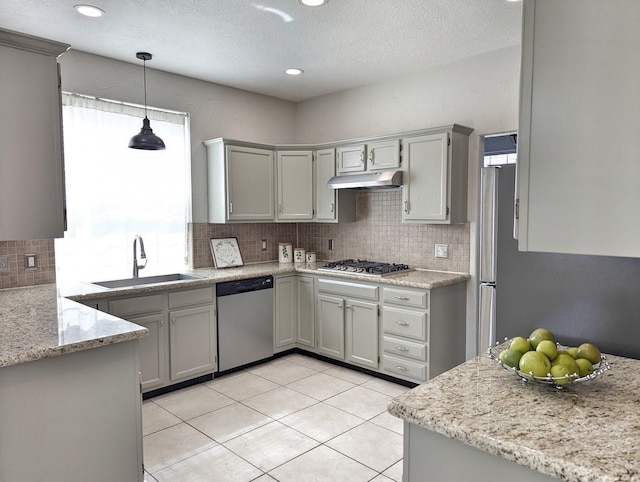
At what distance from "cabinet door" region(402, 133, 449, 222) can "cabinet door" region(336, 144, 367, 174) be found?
449mm

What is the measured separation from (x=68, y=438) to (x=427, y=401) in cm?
152

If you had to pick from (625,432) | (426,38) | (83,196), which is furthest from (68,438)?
(426,38)

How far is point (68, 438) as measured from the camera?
6.14 feet

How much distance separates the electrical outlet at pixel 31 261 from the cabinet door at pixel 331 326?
2326 millimetres

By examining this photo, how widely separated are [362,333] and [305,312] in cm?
71

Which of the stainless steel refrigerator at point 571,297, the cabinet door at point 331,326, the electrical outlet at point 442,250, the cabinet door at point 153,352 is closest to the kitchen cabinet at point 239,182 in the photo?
the cabinet door at point 331,326

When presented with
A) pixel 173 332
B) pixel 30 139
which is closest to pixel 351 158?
pixel 173 332

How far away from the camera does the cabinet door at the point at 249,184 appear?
4.28 meters

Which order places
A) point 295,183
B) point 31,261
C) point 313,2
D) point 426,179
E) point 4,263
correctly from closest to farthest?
1. point 313,2
2. point 4,263
3. point 31,261
4. point 426,179
5. point 295,183

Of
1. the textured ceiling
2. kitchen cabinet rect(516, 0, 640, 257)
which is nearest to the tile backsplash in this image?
the textured ceiling

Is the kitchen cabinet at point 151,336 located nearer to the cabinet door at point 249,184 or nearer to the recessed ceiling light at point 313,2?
the cabinet door at point 249,184

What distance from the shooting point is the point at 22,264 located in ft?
10.5

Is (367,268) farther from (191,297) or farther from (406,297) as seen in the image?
(191,297)

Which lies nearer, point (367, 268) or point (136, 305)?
point (136, 305)
